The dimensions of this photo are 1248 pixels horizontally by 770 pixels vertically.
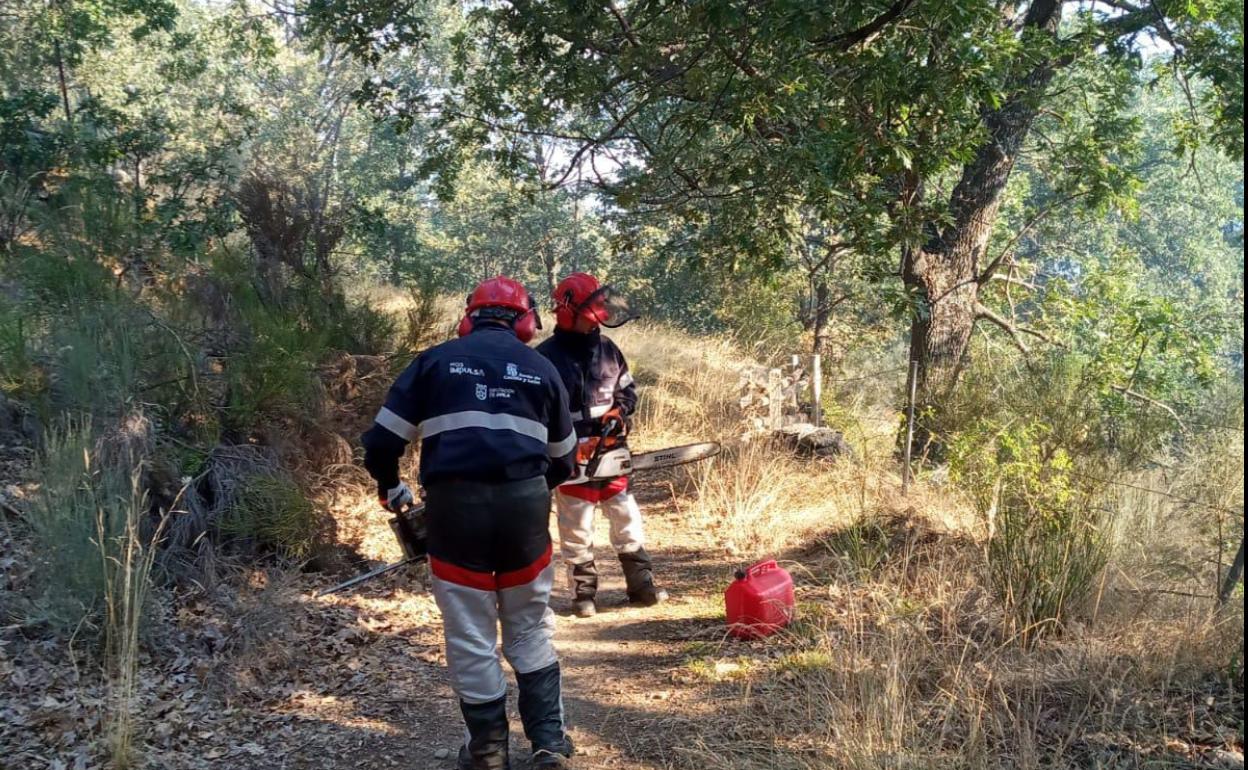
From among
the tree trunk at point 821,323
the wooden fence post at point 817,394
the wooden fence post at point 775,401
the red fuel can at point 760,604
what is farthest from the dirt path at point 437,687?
the tree trunk at point 821,323

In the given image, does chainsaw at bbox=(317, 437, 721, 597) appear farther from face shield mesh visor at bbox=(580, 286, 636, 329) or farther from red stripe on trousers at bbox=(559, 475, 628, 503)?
face shield mesh visor at bbox=(580, 286, 636, 329)

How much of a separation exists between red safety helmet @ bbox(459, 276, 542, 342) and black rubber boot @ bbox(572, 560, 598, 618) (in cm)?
219

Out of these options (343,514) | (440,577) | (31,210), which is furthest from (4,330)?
(440,577)

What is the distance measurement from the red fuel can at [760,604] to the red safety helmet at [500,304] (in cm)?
191

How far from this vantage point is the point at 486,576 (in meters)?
3.52

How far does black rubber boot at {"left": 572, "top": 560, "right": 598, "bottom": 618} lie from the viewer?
18.6 ft

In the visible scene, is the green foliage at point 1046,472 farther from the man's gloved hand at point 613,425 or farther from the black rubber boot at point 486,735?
the black rubber boot at point 486,735

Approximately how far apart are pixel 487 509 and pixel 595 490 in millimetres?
2062

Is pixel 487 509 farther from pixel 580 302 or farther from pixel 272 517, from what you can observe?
pixel 272 517

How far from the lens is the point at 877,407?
456 inches

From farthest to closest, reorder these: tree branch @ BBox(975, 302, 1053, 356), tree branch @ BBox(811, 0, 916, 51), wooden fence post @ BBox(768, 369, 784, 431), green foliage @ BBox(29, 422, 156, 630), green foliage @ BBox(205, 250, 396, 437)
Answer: wooden fence post @ BBox(768, 369, 784, 431)
tree branch @ BBox(975, 302, 1053, 356)
green foliage @ BBox(205, 250, 396, 437)
tree branch @ BBox(811, 0, 916, 51)
green foliage @ BBox(29, 422, 156, 630)

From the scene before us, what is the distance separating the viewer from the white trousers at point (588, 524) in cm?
552

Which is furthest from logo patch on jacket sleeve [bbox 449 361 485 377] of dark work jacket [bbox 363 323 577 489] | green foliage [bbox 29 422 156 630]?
green foliage [bbox 29 422 156 630]

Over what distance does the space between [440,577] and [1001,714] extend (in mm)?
2273
